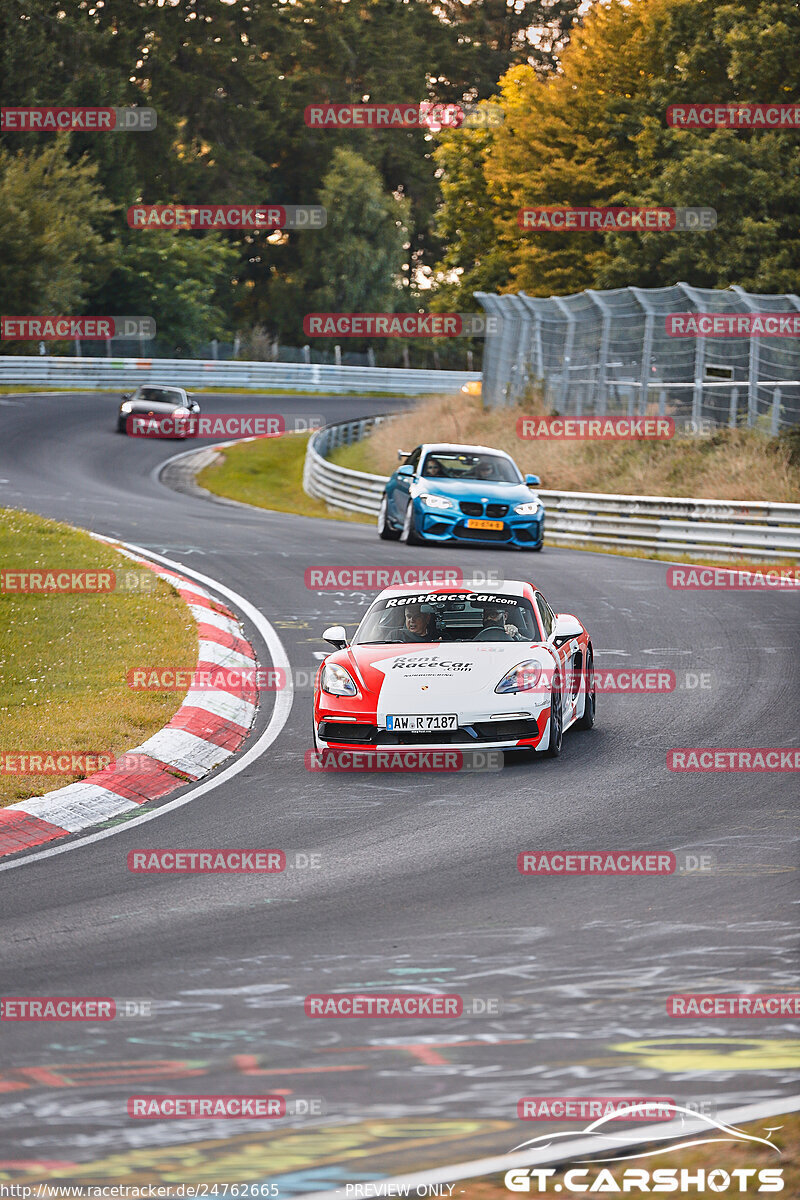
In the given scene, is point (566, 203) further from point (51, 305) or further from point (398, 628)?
point (398, 628)

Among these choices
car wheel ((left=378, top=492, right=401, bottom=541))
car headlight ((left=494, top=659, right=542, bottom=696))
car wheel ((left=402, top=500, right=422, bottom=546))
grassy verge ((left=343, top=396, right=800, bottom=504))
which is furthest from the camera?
grassy verge ((left=343, top=396, right=800, bottom=504))

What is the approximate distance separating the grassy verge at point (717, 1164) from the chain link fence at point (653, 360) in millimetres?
22960

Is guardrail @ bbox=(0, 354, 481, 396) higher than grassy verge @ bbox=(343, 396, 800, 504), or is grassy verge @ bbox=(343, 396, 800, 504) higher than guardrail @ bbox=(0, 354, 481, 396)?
guardrail @ bbox=(0, 354, 481, 396)

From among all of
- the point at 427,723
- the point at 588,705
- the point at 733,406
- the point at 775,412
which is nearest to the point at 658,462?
the point at 733,406

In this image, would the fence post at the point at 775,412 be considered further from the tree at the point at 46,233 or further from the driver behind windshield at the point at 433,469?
the tree at the point at 46,233

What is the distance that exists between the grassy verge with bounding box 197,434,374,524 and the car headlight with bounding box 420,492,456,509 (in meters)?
8.44

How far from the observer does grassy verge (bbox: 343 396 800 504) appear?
26016 millimetres

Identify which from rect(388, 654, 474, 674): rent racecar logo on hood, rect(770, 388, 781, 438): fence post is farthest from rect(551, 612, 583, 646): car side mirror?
rect(770, 388, 781, 438): fence post

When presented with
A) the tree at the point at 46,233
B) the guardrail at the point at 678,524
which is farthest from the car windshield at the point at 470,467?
the tree at the point at 46,233

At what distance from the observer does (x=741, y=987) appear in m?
5.76

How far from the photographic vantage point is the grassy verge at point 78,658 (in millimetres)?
10680

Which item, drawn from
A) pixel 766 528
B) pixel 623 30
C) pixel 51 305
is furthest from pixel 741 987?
pixel 51 305

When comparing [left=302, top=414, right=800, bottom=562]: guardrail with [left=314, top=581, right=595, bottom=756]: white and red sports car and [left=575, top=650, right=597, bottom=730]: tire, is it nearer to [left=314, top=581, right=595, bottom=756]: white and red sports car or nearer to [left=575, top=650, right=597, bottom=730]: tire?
[left=575, top=650, right=597, bottom=730]: tire

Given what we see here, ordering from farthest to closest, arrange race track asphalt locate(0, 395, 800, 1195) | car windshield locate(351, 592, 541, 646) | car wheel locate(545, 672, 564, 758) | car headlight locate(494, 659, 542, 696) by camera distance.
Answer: car windshield locate(351, 592, 541, 646) → car wheel locate(545, 672, 564, 758) → car headlight locate(494, 659, 542, 696) → race track asphalt locate(0, 395, 800, 1195)
